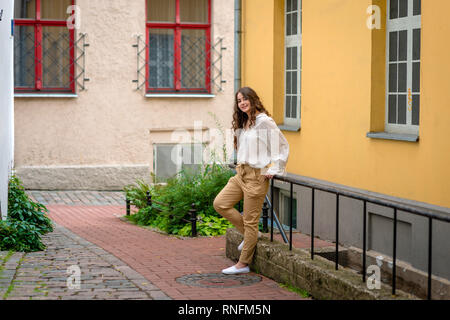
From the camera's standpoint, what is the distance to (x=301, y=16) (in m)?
11.1

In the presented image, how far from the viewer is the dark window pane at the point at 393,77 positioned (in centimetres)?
888

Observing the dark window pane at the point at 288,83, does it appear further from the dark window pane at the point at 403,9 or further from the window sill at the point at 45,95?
the window sill at the point at 45,95

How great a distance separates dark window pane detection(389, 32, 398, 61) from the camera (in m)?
8.84

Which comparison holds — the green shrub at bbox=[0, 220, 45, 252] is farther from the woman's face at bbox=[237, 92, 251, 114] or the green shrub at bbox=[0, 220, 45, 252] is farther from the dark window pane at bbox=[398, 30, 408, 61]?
the dark window pane at bbox=[398, 30, 408, 61]

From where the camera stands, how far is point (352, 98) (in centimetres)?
945

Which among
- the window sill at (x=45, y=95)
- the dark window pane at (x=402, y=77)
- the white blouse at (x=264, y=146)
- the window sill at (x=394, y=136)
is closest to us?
the white blouse at (x=264, y=146)

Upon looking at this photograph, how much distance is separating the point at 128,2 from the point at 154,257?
32.4ft

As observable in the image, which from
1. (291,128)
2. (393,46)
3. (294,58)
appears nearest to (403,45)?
(393,46)

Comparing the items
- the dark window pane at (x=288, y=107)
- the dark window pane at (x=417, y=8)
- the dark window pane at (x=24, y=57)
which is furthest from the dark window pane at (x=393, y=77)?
the dark window pane at (x=24, y=57)

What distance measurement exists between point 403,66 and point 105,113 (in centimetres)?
998

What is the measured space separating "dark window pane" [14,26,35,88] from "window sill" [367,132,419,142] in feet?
33.6

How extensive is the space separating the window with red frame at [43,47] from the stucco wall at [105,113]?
383 mm

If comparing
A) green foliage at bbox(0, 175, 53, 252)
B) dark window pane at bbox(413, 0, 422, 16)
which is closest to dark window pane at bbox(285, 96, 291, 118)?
dark window pane at bbox(413, 0, 422, 16)
